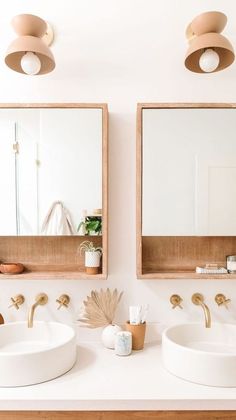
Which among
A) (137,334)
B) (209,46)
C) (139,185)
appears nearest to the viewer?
(209,46)

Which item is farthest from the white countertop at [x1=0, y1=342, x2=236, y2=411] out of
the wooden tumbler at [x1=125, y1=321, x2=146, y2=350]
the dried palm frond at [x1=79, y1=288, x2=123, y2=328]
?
the dried palm frond at [x1=79, y1=288, x2=123, y2=328]

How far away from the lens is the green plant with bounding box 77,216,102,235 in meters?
1.60

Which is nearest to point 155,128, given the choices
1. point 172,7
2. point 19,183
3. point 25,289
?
point 172,7

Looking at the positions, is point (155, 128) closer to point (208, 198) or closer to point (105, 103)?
point (105, 103)

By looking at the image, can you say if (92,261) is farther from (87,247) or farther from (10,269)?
(10,269)

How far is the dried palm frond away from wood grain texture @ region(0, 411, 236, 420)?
47cm

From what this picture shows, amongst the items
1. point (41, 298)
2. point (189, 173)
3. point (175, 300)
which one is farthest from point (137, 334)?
point (189, 173)

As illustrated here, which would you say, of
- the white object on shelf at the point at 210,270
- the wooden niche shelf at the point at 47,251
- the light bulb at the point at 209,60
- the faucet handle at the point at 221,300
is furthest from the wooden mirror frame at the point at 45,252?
the light bulb at the point at 209,60

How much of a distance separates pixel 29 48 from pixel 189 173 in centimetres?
86

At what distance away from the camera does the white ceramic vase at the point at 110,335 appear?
4.82 ft

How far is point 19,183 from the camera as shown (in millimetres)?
1612

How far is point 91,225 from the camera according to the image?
1604mm

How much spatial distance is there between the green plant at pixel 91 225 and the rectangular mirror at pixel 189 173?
8.1 inches

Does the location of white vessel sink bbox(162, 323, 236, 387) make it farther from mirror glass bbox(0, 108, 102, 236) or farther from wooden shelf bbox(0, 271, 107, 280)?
mirror glass bbox(0, 108, 102, 236)
